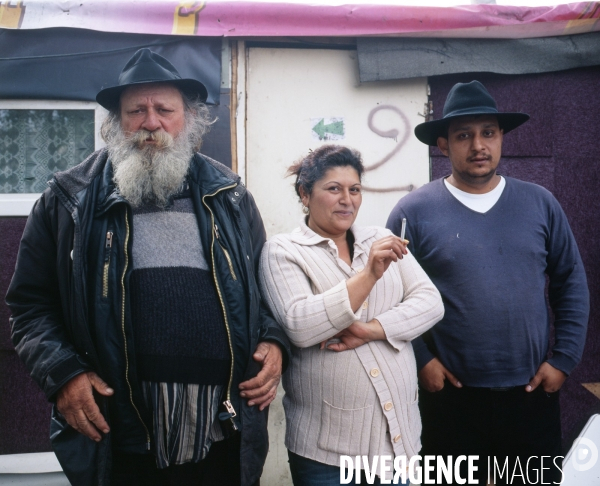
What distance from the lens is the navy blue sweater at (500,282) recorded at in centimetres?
218

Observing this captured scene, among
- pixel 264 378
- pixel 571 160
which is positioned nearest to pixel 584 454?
pixel 571 160

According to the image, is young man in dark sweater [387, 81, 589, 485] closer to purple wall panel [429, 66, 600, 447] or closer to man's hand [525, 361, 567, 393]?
man's hand [525, 361, 567, 393]

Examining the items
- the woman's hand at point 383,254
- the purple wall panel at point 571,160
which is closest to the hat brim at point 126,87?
the woman's hand at point 383,254

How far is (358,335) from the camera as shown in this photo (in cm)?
186

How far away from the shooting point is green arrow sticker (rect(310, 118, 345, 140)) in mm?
3400

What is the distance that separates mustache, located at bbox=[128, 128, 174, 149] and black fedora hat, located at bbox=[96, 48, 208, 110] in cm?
20

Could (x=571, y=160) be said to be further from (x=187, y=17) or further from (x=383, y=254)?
(x=187, y=17)

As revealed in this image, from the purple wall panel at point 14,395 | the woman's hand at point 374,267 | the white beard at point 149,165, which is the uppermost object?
the white beard at point 149,165

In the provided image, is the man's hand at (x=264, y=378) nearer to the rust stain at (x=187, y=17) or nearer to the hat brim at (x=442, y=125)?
the hat brim at (x=442, y=125)

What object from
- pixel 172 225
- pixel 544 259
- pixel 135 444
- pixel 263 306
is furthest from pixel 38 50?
pixel 544 259

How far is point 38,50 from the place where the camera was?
3.11 m

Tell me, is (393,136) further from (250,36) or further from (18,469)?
(18,469)

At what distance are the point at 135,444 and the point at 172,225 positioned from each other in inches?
32.0

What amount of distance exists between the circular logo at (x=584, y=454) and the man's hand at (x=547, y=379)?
4.33 feet
